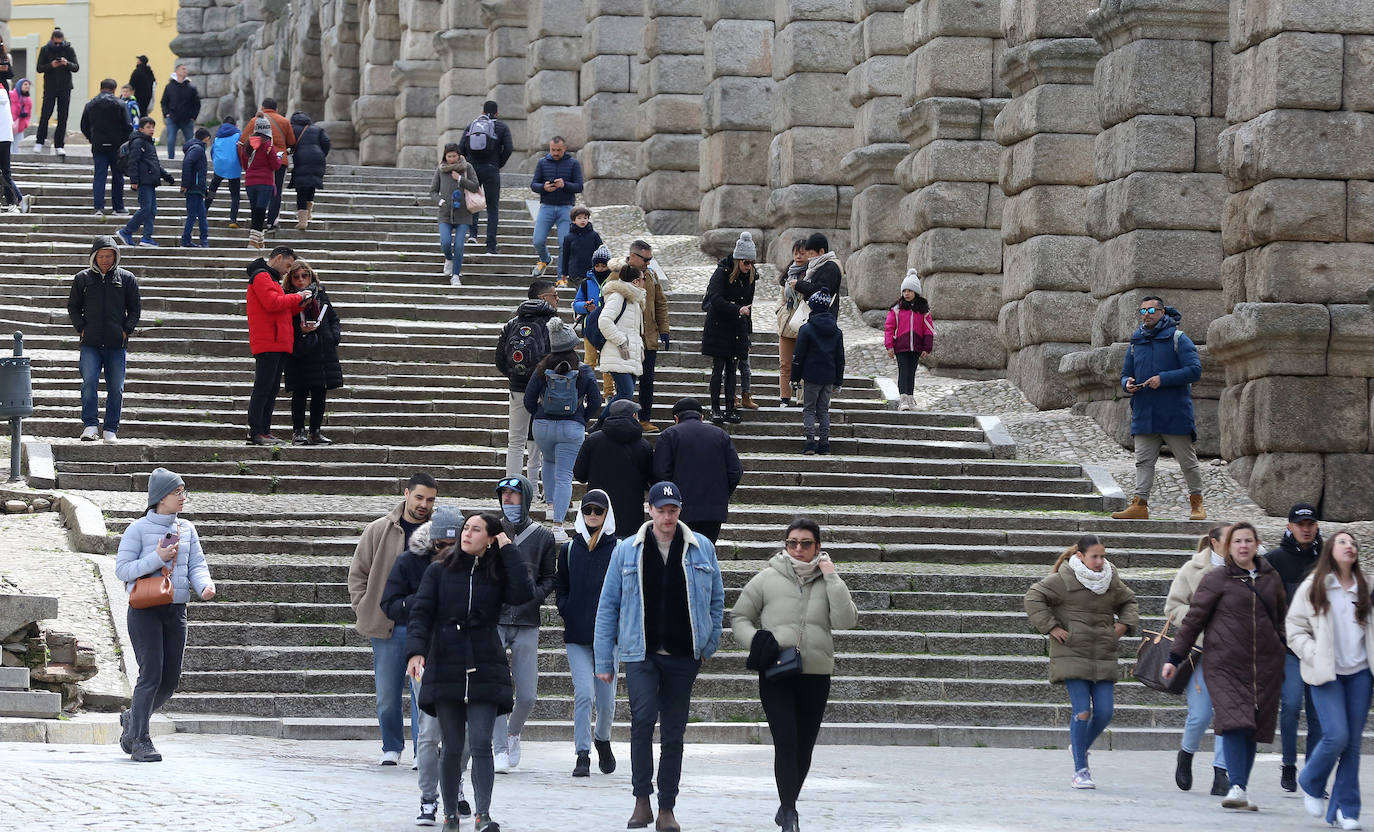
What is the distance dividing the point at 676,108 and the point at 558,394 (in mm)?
13996

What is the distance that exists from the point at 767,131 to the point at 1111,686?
16.4 m

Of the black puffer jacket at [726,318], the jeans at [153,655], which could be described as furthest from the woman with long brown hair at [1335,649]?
the black puffer jacket at [726,318]

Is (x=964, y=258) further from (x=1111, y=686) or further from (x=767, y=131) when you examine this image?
(x=1111, y=686)

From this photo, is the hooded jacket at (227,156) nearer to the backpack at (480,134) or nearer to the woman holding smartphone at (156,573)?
the backpack at (480,134)

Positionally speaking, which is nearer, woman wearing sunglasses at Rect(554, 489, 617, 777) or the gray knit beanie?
the gray knit beanie

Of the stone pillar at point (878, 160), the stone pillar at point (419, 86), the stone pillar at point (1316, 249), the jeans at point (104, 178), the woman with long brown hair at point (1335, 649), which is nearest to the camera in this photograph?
the woman with long brown hair at point (1335, 649)

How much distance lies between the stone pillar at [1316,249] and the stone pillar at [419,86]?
22185 millimetres

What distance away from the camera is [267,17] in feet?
173

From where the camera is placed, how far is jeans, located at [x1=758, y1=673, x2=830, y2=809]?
29.7ft

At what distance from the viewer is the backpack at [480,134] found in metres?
24.6

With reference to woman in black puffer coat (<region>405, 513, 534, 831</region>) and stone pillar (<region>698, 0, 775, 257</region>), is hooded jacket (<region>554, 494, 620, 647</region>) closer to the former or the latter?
woman in black puffer coat (<region>405, 513, 534, 831</region>)

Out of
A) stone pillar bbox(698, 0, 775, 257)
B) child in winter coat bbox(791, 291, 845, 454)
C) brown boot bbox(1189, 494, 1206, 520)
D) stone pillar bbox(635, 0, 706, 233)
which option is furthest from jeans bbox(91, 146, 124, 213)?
brown boot bbox(1189, 494, 1206, 520)

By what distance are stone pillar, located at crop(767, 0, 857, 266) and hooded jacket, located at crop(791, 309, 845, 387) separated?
7.36 metres

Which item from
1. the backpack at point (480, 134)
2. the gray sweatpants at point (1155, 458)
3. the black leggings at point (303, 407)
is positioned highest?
the backpack at point (480, 134)
